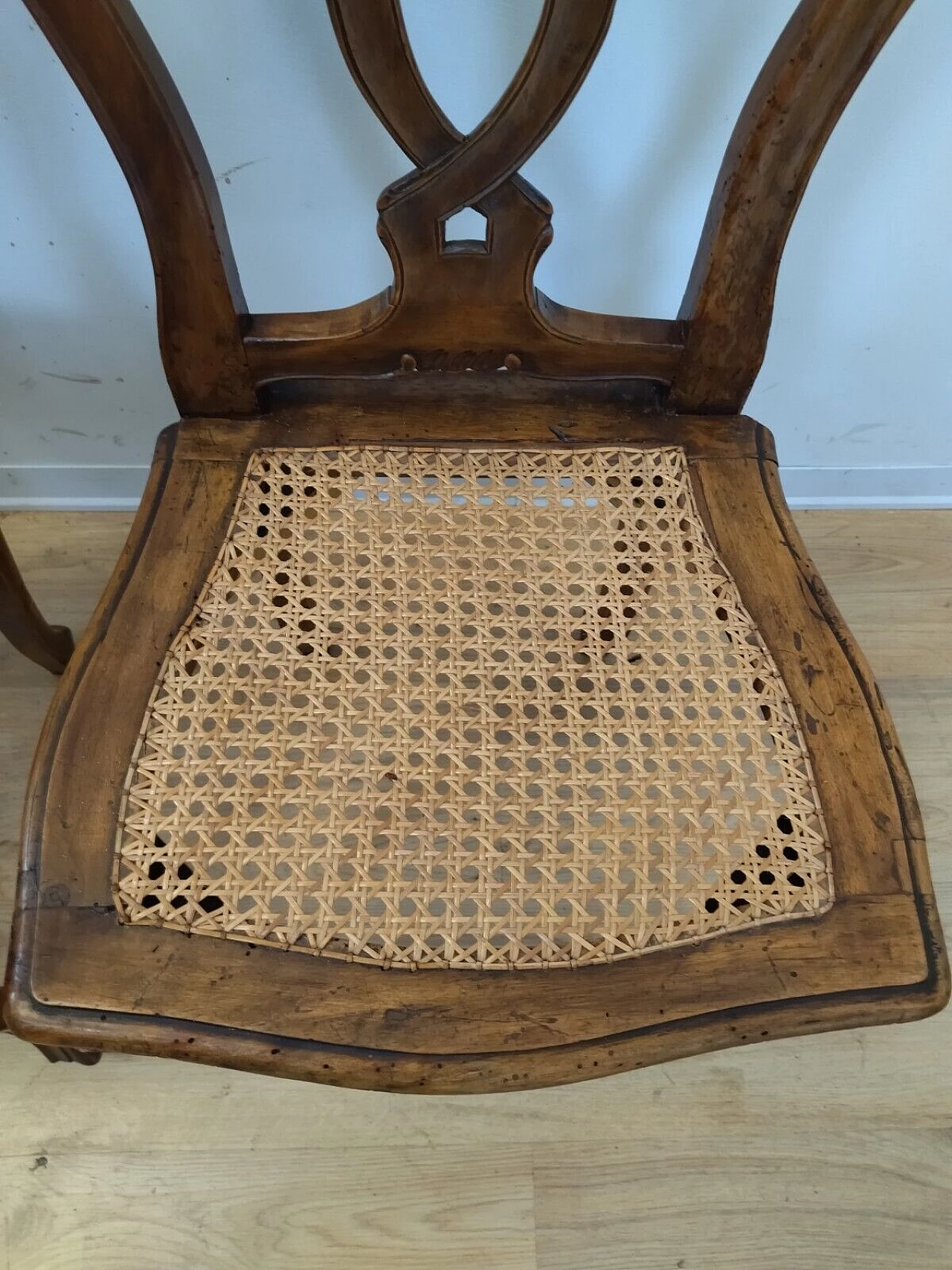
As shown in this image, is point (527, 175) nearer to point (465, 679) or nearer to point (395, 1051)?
Answer: point (465, 679)

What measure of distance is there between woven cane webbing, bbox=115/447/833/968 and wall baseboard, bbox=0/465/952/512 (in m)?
0.58

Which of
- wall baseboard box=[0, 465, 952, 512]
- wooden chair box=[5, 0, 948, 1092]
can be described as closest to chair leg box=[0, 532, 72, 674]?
wall baseboard box=[0, 465, 952, 512]

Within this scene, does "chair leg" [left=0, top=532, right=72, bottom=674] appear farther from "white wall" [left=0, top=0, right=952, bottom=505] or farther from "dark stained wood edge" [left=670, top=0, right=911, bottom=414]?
"dark stained wood edge" [left=670, top=0, right=911, bottom=414]

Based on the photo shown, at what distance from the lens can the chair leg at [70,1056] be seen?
85 cm

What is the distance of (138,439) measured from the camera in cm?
112

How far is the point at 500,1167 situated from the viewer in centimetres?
86

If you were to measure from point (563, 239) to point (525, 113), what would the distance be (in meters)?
0.33

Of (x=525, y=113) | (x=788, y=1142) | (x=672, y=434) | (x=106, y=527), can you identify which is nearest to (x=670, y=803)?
(x=672, y=434)

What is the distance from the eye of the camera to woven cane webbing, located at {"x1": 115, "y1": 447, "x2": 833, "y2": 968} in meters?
0.53

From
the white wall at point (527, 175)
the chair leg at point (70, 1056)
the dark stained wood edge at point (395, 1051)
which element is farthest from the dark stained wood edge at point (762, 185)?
the chair leg at point (70, 1056)

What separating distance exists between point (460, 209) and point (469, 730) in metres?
0.33

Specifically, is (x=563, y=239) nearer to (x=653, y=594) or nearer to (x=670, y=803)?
(x=653, y=594)

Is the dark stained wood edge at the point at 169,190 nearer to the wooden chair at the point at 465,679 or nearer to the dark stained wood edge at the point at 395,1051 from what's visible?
the wooden chair at the point at 465,679

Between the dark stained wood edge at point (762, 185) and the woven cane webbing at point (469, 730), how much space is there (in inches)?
2.8
